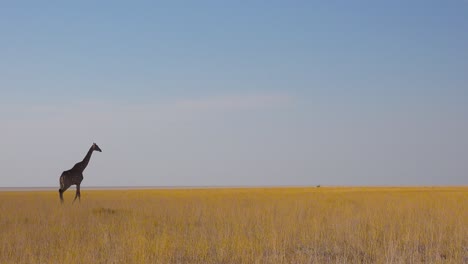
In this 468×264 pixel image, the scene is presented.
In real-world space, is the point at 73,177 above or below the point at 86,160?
below

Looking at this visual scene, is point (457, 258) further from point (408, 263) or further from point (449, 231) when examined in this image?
point (449, 231)

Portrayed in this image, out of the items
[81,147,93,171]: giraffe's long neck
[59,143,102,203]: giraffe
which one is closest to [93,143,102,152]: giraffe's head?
[81,147,93,171]: giraffe's long neck

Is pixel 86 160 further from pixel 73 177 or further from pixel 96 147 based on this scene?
pixel 73 177

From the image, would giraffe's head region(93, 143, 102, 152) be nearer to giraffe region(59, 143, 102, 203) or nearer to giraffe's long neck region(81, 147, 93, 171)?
giraffe's long neck region(81, 147, 93, 171)

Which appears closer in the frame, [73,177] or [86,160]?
[73,177]

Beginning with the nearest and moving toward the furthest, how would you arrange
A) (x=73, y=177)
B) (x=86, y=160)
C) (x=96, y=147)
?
(x=73, y=177) → (x=86, y=160) → (x=96, y=147)

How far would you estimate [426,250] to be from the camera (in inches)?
398

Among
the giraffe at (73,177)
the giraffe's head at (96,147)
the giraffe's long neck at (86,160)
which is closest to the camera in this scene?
the giraffe at (73,177)

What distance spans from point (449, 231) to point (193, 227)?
6.76 m

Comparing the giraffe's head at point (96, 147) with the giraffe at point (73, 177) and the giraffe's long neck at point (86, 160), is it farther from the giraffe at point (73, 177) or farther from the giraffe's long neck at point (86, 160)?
the giraffe at point (73, 177)

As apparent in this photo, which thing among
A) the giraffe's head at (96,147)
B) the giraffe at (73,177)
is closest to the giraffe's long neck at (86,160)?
the giraffe at (73,177)

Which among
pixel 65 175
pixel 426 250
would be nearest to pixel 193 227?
pixel 426 250

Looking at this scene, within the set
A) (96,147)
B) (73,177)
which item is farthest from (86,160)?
(73,177)

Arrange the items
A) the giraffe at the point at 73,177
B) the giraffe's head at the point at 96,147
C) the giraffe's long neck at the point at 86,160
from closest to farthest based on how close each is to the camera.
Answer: the giraffe at the point at 73,177 < the giraffe's long neck at the point at 86,160 < the giraffe's head at the point at 96,147
